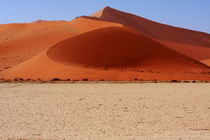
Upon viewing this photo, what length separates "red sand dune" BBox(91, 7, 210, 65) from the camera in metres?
54.3

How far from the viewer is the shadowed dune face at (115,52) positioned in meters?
24.7

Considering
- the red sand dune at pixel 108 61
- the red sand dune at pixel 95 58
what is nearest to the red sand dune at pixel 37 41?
the red sand dune at pixel 95 58

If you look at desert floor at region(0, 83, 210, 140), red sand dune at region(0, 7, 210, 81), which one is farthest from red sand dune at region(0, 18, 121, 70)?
desert floor at region(0, 83, 210, 140)

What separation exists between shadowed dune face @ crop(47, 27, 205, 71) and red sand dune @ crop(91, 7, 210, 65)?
23811 millimetres

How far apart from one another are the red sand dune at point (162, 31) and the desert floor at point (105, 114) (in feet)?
123

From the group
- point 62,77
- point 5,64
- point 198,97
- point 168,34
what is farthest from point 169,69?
point 168,34

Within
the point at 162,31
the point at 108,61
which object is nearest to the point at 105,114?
the point at 108,61

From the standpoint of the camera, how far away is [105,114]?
34.9ft

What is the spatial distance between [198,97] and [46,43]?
2064cm

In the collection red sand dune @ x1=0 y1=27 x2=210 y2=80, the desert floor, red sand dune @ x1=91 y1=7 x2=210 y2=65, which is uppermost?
red sand dune @ x1=91 y1=7 x2=210 y2=65

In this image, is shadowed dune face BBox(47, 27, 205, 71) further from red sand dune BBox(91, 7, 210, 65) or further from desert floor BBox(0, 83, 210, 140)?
red sand dune BBox(91, 7, 210, 65)

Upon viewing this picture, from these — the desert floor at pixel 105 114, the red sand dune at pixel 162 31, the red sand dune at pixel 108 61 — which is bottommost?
the desert floor at pixel 105 114

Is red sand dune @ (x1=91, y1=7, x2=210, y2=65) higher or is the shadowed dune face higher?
red sand dune @ (x1=91, y1=7, x2=210, y2=65)

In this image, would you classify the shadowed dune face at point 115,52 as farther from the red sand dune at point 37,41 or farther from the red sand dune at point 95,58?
the red sand dune at point 37,41
